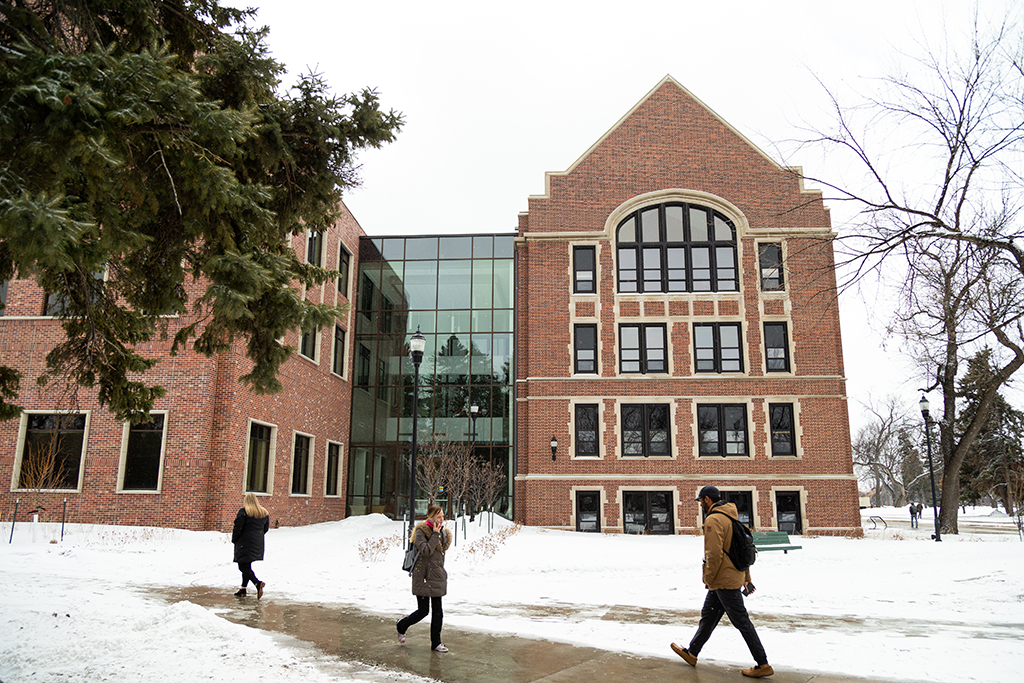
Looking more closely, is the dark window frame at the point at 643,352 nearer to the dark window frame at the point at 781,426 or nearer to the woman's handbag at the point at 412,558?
the dark window frame at the point at 781,426

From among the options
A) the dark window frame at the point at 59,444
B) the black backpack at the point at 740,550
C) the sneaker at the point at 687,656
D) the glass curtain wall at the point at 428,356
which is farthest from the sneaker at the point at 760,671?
the glass curtain wall at the point at 428,356

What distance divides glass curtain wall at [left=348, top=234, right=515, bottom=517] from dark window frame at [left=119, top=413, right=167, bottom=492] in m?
11.7

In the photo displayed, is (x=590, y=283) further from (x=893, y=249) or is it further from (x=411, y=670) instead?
(x=411, y=670)

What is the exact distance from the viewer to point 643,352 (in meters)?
27.8

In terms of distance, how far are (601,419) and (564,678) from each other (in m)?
20.6

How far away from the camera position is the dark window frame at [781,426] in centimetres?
2692

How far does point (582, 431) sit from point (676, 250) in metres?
8.00

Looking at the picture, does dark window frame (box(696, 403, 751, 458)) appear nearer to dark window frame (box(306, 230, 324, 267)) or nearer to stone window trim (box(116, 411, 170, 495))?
dark window frame (box(306, 230, 324, 267))

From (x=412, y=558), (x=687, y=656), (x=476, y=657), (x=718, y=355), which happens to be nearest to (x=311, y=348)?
(x=718, y=355)

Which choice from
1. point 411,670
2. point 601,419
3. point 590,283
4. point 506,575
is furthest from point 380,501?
point 411,670

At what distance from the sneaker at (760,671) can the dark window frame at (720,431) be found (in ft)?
67.6

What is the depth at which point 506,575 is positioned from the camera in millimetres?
15062

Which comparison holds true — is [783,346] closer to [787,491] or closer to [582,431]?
[787,491]

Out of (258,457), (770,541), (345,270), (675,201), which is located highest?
(675,201)
